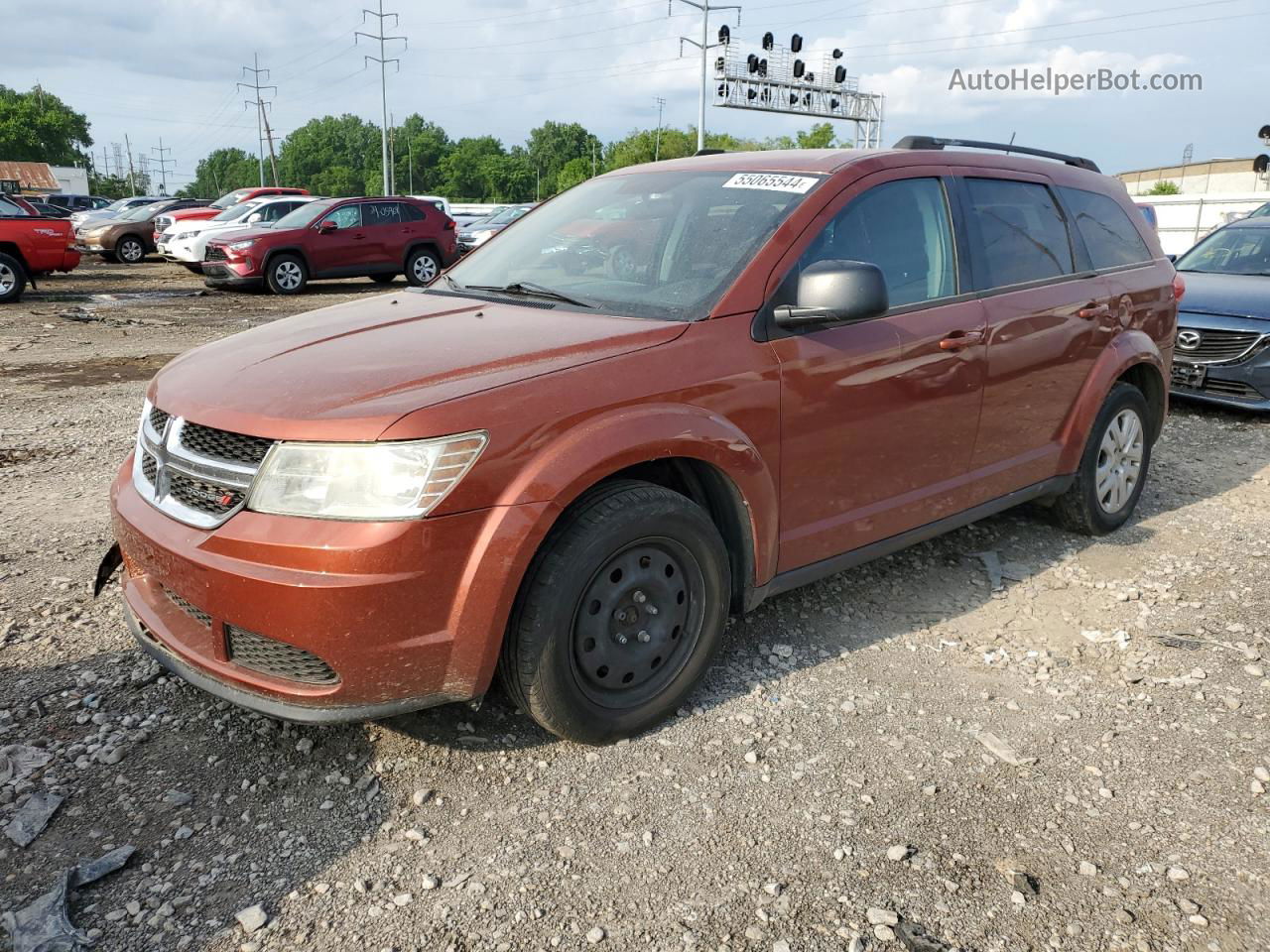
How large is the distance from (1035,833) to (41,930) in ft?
8.13

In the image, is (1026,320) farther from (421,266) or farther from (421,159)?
(421,159)

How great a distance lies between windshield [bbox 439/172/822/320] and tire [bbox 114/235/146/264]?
75.4 ft

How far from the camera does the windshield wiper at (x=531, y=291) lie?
3.48 meters

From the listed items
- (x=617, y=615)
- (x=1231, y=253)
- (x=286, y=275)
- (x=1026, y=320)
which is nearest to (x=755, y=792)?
(x=617, y=615)

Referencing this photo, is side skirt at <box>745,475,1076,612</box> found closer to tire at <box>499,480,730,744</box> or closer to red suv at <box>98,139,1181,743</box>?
red suv at <box>98,139,1181,743</box>

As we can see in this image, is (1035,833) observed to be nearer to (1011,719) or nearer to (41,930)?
(1011,719)

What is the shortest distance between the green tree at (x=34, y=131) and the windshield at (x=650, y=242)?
107 metres

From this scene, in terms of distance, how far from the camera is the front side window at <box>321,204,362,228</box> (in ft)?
57.9

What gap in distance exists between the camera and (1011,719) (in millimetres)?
3289

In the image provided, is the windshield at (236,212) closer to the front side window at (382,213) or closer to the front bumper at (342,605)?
the front side window at (382,213)

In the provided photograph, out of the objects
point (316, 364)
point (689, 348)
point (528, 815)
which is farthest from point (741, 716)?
point (316, 364)

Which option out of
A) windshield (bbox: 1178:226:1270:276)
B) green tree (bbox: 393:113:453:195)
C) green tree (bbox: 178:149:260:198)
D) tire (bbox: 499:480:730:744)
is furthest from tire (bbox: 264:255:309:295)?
green tree (bbox: 178:149:260:198)

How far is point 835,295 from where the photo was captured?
123 inches

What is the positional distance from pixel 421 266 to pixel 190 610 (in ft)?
56.0
